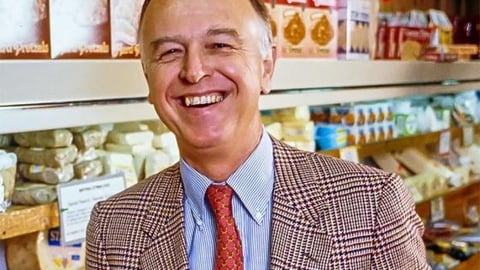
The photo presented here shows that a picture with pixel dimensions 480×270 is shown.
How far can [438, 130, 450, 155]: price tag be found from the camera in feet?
10.2

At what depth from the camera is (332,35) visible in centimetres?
232

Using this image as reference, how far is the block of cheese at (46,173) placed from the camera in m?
1.64

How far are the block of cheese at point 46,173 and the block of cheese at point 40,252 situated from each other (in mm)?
104

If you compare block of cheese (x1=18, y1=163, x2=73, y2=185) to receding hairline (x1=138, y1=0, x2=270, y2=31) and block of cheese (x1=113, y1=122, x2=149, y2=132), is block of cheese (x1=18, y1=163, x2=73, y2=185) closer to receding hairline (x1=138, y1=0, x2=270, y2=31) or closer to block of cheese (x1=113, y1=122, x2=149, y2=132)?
block of cheese (x1=113, y1=122, x2=149, y2=132)

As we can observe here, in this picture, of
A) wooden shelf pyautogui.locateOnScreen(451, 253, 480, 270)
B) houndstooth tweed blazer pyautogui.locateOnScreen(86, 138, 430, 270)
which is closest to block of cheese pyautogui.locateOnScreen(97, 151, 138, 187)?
houndstooth tweed blazer pyautogui.locateOnScreen(86, 138, 430, 270)

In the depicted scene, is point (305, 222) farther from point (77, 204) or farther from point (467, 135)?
point (467, 135)

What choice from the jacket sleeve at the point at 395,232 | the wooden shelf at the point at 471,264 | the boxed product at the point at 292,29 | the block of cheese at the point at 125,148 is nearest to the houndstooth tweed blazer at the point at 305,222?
the jacket sleeve at the point at 395,232

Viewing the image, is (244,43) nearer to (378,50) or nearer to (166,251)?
(166,251)

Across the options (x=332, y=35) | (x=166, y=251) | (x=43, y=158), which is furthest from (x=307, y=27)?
(x=166, y=251)

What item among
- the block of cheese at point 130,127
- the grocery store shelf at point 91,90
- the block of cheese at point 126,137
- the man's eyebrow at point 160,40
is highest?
the man's eyebrow at point 160,40

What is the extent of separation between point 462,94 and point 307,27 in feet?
3.99

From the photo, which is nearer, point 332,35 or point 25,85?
point 25,85

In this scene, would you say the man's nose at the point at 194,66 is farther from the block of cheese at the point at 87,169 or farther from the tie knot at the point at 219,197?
the block of cheese at the point at 87,169

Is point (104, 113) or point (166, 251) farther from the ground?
point (104, 113)
